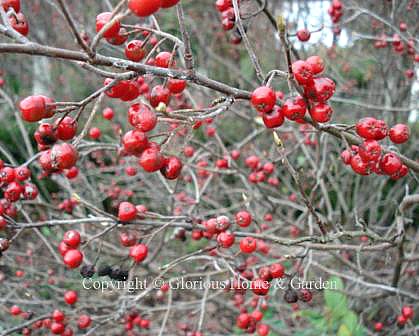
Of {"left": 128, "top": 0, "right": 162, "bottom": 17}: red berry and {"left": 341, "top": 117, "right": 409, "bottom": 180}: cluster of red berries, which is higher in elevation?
{"left": 128, "top": 0, "right": 162, "bottom": 17}: red berry

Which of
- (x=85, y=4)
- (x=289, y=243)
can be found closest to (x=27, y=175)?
(x=289, y=243)

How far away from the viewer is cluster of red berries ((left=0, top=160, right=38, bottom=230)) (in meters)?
2.09

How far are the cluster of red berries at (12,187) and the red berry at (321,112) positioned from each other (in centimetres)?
134

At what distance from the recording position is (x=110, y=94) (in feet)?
4.50

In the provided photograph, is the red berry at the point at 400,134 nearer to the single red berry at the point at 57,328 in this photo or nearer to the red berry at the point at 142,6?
the red berry at the point at 142,6

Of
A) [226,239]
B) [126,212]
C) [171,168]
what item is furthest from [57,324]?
[171,168]

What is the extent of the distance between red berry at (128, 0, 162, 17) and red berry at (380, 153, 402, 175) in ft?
3.13

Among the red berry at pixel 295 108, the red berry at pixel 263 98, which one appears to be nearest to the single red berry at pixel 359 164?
the red berry at pixel 295 108

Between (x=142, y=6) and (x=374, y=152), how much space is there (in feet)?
2.90

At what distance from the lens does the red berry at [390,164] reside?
1.59m

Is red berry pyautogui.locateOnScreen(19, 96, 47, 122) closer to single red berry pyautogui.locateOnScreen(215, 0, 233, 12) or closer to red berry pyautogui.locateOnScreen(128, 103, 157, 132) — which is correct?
red berry pyautogui.locateOnScreen(128, 103, 157, 132)

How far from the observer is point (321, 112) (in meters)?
1.44

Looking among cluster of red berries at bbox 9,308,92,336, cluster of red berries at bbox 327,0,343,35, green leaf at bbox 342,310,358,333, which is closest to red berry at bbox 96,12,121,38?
cluster of red berries at bbox 9,308,92,336

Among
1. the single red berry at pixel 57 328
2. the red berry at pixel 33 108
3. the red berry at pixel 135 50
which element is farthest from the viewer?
the single red berry at pixel 57 328
